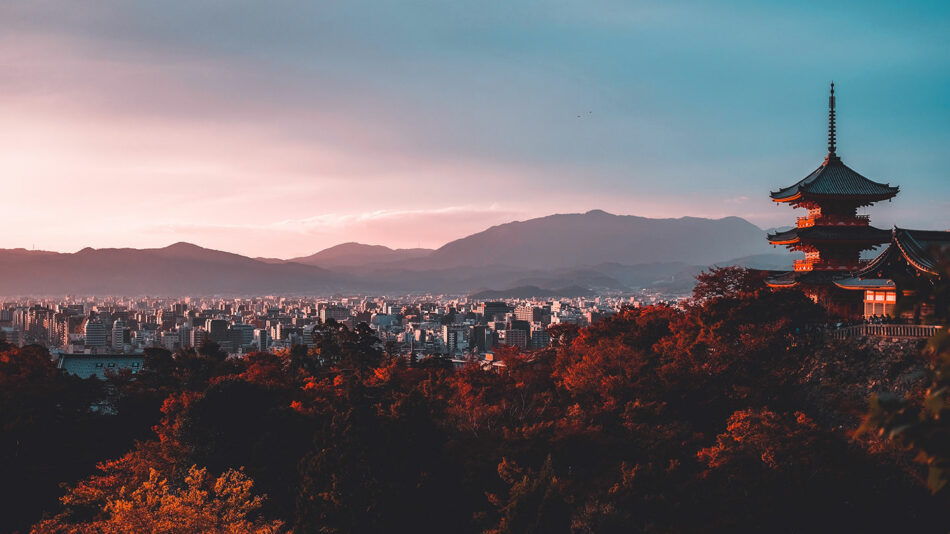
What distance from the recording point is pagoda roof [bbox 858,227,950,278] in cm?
1623

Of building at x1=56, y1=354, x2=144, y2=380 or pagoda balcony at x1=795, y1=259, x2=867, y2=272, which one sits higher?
pagoda balcony at x1=795, y1=259, x2=867, y2=272

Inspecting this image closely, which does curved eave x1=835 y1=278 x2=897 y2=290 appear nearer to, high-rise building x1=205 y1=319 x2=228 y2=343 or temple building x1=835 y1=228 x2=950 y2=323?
temple building x1=835 y1=228 x2=950 y2=323

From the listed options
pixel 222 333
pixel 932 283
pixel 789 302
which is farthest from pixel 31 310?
pixel 932 283

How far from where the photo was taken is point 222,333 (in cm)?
12225

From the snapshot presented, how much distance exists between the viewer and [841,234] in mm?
22531

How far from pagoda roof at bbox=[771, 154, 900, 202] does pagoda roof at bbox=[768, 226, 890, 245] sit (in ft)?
2.98

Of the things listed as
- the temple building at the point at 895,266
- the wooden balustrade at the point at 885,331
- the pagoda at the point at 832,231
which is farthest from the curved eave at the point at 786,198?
the wooden balustrade at the point at 885,331

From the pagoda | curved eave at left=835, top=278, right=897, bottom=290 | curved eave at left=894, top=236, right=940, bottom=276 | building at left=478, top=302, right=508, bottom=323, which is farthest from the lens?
building at left=478, top=302, right=508, bottom=323

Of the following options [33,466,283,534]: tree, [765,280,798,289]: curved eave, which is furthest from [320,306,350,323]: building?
[33,466,283,534]: tree

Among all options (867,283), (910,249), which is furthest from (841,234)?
(910,249)

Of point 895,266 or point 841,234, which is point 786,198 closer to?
point 841,234

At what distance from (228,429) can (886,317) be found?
15.2 meters

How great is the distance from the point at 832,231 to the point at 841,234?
28cm

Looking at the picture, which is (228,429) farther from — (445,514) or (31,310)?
(31,310)
